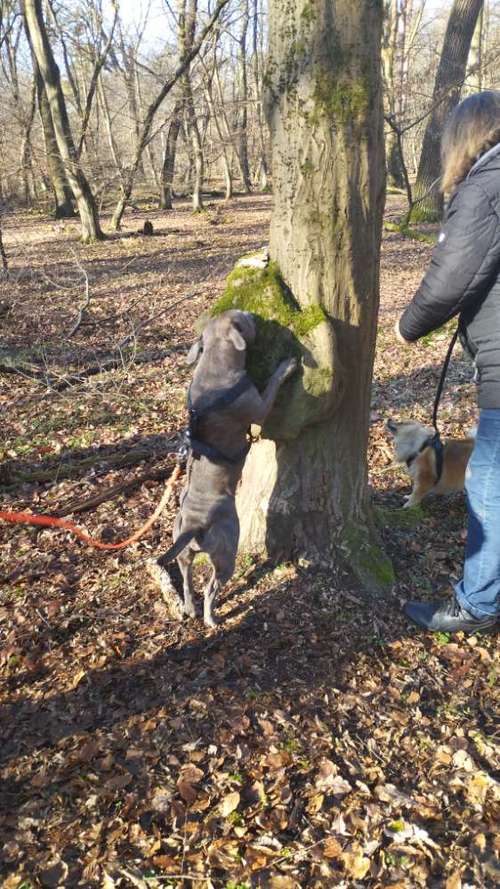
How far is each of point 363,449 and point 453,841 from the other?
2108 millimetres

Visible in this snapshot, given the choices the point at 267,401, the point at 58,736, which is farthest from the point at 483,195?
the point at 58,736

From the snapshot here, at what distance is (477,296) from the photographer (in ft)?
9.16

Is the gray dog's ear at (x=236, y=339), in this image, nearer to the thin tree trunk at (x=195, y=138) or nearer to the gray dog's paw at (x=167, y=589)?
the gray dog's paw at (x=167, y=589)

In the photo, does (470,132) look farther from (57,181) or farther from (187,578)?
(57,181)

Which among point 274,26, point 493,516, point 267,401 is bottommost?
point 493,516

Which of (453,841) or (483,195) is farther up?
(483,195)

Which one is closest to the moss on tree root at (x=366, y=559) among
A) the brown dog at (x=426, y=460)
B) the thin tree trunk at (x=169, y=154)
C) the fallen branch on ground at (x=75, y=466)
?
the brown dog at (x=426, y=460)

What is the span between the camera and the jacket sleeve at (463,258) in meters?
2.57

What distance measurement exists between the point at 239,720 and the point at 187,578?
2.98 ft

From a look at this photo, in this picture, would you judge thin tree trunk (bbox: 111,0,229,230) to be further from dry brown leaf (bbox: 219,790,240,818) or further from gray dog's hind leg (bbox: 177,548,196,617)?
dry brown leaf (bbox: 219,790,240,818)

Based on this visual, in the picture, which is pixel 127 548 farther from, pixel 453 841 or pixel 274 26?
pixel 274 26

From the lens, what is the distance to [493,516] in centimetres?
314

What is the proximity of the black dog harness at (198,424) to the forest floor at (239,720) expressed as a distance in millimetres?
961

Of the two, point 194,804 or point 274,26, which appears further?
point 274,26
